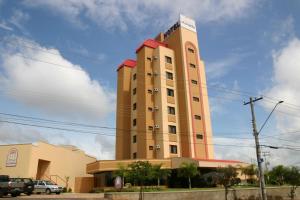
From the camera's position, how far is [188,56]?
57.4 metres

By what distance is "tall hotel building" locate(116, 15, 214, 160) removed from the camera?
51.8 m

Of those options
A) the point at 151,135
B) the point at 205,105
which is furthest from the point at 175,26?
the point at 151,135

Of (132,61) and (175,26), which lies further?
(132,61)

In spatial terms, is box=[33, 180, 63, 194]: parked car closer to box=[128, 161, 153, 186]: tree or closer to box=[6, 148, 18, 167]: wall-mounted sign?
box=[6, 148, 18, 167]: wall-mounted sign

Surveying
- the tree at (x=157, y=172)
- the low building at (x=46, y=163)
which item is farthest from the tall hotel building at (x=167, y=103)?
the tree at (x=157, y=172)

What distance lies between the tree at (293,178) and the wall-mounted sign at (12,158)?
40.9m

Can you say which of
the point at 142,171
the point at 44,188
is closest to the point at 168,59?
the point at 142,171

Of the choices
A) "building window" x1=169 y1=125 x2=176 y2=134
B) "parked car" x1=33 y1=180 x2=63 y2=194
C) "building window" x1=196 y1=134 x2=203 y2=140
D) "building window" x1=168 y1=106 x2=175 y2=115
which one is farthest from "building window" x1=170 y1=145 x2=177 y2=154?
"parked car" x1=33 y1=180 x2=63 y2=194

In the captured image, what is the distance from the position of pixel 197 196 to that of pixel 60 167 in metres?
29.2

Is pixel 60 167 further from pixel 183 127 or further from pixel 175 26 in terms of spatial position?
pixel 175 26

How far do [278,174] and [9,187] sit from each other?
39.1 m

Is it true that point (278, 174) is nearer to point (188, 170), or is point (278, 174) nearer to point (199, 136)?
point (199, 136)

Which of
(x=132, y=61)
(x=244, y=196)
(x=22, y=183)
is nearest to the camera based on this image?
(x=22, y=183)

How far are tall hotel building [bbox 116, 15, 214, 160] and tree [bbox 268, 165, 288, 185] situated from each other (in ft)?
33.9
